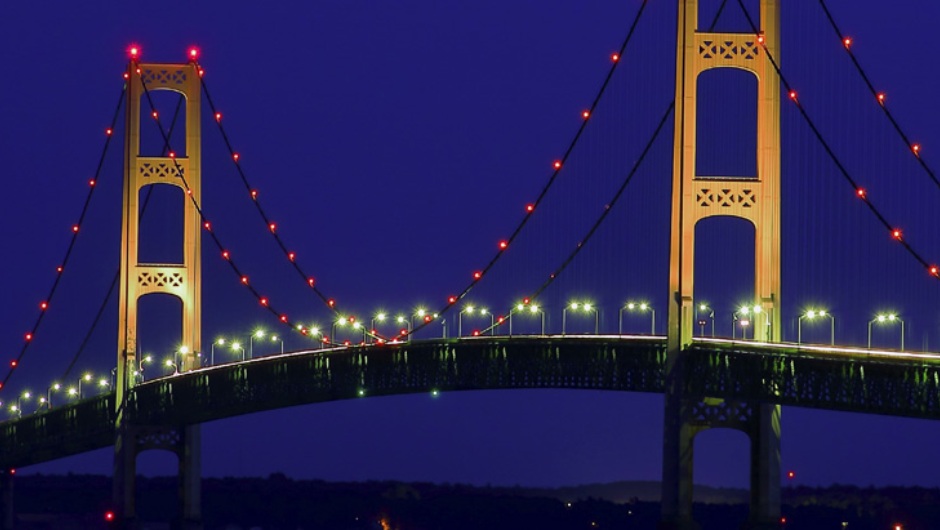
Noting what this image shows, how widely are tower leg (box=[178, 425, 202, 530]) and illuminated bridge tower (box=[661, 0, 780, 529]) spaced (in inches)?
1009

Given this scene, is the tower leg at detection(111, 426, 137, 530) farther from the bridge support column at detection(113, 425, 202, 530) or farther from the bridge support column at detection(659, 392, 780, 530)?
the bridge support column at detection(659, 392, 780, 530)

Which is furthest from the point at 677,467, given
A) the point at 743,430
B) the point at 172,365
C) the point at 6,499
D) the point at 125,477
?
the point at 6,499

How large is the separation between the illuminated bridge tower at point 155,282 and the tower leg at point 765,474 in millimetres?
26545

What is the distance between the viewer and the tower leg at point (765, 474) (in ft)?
221

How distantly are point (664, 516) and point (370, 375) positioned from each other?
18.5 meters

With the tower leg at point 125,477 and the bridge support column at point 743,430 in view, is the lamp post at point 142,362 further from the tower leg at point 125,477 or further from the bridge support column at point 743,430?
the bridge support column at point 743,430

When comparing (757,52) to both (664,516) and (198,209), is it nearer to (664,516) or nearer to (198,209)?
(664,516)

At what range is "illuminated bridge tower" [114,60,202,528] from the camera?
3578 inches

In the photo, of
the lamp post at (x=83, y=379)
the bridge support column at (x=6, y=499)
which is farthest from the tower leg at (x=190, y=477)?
the bridge support column at (x=6, y=499)

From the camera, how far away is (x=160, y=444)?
299 feet

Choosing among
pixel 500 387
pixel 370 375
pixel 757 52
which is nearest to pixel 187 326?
pixel 370 375

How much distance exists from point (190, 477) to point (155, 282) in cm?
712

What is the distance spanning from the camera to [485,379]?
78.7 meters

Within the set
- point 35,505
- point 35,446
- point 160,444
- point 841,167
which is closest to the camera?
point 841,167
